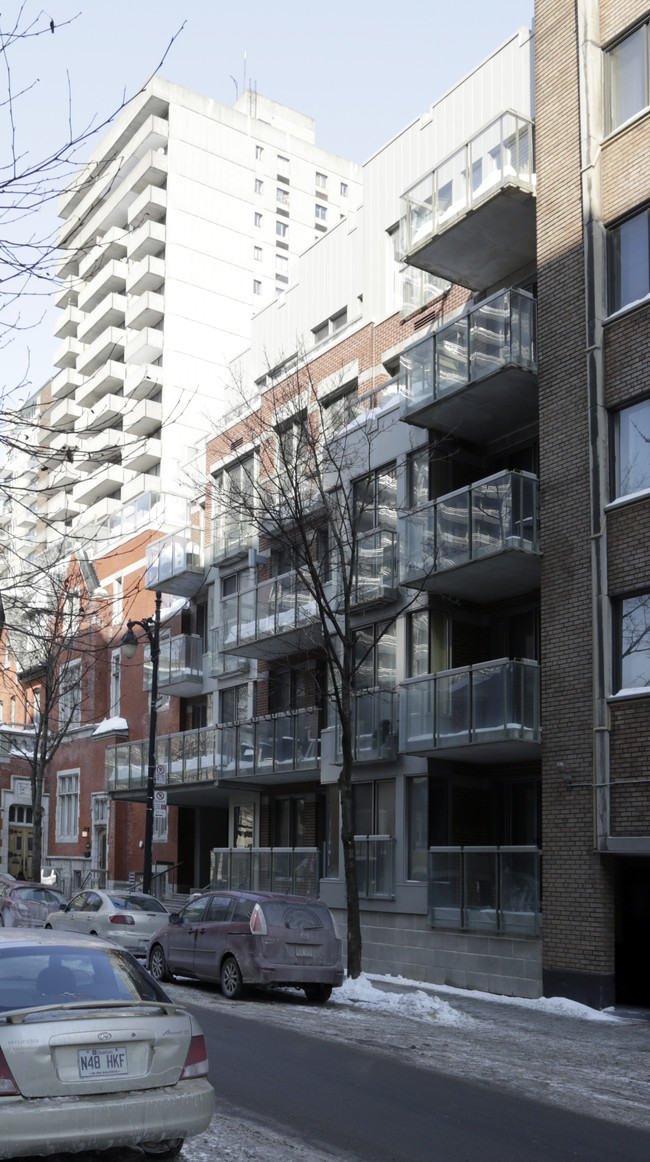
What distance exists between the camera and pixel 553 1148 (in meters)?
8.36

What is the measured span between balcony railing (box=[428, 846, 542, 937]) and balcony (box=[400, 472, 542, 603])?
15.2 feet

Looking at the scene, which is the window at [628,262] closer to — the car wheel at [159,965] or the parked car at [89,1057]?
the car wheel at [159,965]

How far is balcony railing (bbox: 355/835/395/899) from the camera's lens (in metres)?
23.1

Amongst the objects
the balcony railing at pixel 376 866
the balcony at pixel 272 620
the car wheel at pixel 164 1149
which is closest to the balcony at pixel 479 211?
the balcony at pixel 272 620

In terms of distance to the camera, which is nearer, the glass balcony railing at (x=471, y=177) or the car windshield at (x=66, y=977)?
the car windshield at (x=66, y=977)

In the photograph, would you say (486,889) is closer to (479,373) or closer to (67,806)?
(479,373)

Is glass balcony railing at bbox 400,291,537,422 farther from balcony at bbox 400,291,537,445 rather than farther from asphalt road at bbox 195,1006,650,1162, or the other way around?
asphalt road at bbox 195,1006,650,1162

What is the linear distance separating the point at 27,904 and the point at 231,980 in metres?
11.4

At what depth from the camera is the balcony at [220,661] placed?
3234 cm

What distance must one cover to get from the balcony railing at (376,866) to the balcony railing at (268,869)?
173cm

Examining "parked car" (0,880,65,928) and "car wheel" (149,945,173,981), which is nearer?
"car wheel" (149,945,173,981)

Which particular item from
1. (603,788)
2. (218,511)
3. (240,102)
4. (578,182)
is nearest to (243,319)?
(240,102)

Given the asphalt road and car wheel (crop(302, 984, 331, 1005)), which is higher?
the asphalt road

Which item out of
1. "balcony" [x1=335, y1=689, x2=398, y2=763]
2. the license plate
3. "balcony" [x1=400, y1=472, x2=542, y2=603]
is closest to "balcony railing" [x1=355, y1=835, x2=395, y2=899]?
"balcony" [x1=335, y1=689, x2=398, y2=763]
